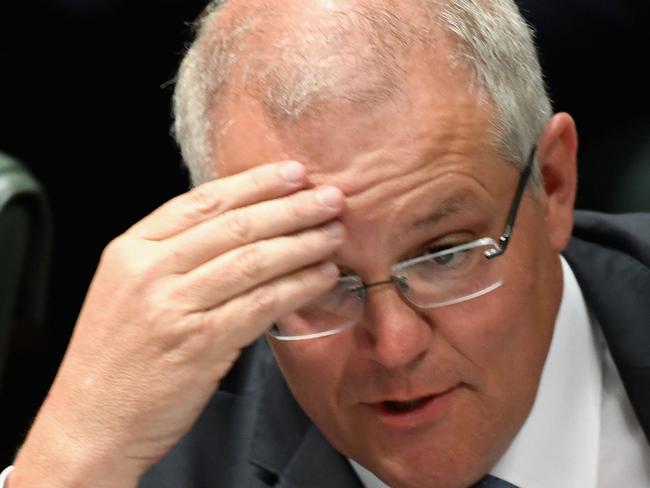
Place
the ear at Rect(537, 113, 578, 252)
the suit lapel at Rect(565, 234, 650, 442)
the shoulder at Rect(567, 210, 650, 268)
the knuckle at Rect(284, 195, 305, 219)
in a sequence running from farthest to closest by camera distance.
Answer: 1. the shoulder at Rect(567, 210, 650, 268)
2. the suit lapel at Rect(565, 234, 650, 442)
3. the ear at Rect(537, 113, 578, 252)
4. the knuckle at Rect(284, 195, 305, 219)

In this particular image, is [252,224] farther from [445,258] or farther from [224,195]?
[445,258]

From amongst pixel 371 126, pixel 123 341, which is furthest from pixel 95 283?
pixel 371 126

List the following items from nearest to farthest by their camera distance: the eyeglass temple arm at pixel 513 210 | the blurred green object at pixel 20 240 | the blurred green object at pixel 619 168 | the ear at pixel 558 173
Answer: the eyeglass temple arm at pixel 513 210 < the ear at pixel 558 173 < the blurred green object at pixel 20 240 < the blurred green object at pixel 619 168

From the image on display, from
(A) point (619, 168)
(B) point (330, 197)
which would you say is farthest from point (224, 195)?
(A) point (619, 168)

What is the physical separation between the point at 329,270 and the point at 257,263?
11 cm

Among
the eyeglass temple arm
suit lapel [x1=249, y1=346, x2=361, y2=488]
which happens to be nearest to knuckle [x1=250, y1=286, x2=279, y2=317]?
the eyeglass temple arm

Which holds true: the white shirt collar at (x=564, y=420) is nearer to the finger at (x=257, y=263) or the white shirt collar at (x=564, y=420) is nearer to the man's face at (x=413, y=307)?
the man's face at (x=413, y=307)

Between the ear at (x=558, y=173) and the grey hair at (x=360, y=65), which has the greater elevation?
the grey hair at (x=360, y=65)

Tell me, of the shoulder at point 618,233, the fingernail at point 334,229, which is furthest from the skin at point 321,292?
the shoulder at point 618,233

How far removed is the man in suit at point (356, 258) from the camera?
1.66 m

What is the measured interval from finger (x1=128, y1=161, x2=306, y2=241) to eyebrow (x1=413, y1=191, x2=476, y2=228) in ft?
0.62

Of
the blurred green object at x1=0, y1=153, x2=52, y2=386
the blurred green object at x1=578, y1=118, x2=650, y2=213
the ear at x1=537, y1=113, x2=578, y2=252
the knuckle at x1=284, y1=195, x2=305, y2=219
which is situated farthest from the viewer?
the blurred green object at x1=578, y1=118, x2=650, y2=213

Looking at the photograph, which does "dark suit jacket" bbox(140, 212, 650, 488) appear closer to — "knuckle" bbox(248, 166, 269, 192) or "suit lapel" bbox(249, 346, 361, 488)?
"suit lapel" bbox(249, 346, 361, 488)

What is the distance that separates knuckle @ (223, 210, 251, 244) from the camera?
1.64m
